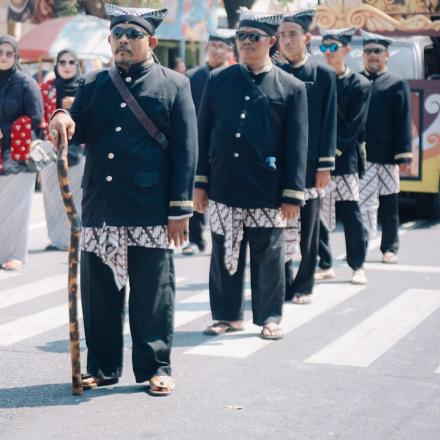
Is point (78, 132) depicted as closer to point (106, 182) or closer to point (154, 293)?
point (106, 182)

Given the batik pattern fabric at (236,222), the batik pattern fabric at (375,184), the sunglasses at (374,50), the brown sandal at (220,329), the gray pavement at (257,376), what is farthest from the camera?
the batik pattern fabric at (375,184)

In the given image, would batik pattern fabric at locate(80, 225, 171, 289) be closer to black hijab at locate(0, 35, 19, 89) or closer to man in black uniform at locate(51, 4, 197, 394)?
man in black uniform at locate(51, 4, 197, 394)

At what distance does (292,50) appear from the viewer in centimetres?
855

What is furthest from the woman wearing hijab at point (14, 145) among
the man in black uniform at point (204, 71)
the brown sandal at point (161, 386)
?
the brown sandal at point (161, 386)

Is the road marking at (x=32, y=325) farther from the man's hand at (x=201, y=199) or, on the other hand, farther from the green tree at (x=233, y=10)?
the green tree at (x=233, y=10)

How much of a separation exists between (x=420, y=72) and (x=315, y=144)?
567 centimetres

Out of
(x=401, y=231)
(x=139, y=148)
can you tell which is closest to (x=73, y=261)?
(x=139, y=148)

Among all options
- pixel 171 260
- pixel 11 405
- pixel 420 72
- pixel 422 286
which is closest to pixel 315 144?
pixel 422 286

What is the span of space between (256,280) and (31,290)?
90.4 inches

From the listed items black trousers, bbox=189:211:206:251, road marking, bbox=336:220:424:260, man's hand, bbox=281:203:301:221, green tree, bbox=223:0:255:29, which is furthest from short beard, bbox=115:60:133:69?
green tree, bbox=223:0:255:29

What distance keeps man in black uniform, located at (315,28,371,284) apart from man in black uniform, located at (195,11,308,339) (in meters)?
2.06

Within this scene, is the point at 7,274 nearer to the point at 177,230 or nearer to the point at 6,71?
the point at 6,71

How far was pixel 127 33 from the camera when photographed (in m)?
6.21

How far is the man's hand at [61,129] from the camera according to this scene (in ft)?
19.8
